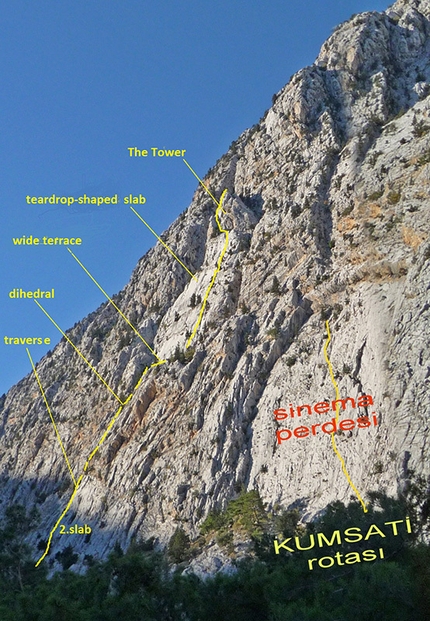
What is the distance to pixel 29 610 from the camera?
23688 mm

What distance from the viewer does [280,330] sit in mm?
54344

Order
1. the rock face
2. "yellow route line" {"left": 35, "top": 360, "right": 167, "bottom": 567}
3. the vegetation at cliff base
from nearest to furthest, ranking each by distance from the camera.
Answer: the vegetation at cliff base → the rock face → "yellow route line" {"left": 35, "top": 360, "right": 167, "bottom": 567}

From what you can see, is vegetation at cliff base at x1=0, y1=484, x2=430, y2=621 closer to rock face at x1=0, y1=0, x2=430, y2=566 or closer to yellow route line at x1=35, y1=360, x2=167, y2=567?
rock face at x1=0, y1=0, x2=430, y2=566

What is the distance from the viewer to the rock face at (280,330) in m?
42.8

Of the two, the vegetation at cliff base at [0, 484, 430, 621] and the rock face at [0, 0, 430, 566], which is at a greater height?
the rock face at [0, 0, 430, 566]

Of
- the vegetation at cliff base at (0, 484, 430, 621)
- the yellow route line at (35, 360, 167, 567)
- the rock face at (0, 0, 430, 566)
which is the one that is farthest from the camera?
the yellow route line at (35, 360, 167, 567)

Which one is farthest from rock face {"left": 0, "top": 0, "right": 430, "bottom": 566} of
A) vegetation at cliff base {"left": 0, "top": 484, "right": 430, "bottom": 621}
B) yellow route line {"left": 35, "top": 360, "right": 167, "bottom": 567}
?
vegetation at cliff base {"left": 0, "top": 484, "right": 430, "bottom": 621}

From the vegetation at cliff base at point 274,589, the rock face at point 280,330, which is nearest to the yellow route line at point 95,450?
the rock face at point 280,330

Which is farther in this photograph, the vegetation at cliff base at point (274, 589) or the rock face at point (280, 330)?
the rock face at point (280, 330)

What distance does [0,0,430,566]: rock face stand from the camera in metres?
42.8

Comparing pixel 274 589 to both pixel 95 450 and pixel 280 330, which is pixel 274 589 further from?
pixel 95 450

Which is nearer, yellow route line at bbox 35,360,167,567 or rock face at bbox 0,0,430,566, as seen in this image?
rock face at bbox 0,0,430,566

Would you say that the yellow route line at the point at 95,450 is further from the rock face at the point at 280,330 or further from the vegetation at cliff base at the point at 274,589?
the vegetation at cliff base at the point at 274,589

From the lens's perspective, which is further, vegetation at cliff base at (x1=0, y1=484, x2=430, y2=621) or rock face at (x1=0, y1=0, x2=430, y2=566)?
rock face at (x1=0, y1=0, x2=430, y2=566)
